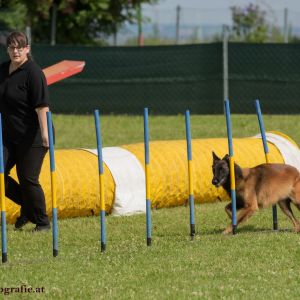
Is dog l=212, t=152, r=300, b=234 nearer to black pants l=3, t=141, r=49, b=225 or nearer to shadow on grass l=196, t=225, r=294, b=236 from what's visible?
shadow on grass l=196, t=225, r=294, b=236

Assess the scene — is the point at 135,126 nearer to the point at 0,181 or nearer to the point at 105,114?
the point at 105,114

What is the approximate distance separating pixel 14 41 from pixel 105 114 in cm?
1045

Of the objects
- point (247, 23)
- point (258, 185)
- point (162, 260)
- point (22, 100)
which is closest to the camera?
point (162, 260)

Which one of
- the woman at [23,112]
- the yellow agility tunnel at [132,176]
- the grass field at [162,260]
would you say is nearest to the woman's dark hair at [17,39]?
the woman at [23,112]

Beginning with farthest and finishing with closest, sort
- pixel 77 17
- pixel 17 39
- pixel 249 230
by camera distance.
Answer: pixel 77 17 → pixel 249 230 → pixel 17 39

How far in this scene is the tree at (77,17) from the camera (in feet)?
74.8

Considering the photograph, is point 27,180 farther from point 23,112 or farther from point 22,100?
point 22,100

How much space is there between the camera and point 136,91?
18562mm

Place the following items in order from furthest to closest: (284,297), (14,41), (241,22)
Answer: (241,22)
(14,41)
(284,297)

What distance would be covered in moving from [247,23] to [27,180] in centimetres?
2037

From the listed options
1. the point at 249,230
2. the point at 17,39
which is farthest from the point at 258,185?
the point at 17,39

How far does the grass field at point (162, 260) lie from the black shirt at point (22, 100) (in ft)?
3.03

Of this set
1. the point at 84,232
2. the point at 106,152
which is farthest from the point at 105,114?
the point at 84,232

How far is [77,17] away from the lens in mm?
23562
